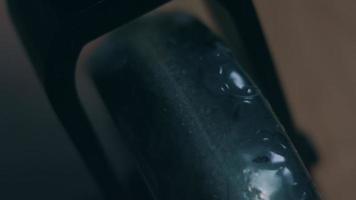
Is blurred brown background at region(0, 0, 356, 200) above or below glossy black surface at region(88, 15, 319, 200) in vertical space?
below

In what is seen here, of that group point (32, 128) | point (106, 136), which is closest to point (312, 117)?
point (106, 136)

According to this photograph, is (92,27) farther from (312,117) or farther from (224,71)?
(312,117)

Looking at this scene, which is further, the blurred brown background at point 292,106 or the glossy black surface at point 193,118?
the blurred brown background at point 292,106

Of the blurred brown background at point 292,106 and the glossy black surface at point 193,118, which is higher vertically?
the glossy black surface at point 193,118

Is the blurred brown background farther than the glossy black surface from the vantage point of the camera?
Yes
